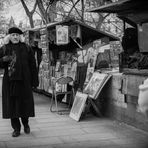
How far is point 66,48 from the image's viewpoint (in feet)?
41.2

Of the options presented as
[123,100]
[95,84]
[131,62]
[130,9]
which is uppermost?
[130,9]

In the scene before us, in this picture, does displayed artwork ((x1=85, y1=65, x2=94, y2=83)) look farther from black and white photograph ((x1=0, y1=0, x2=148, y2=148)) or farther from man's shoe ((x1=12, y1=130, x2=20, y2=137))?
man's shoe ((x1=12, y1=130, x2=20, y2=137))

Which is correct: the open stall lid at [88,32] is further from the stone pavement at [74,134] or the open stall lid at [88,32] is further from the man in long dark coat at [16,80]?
the man in long dark coat at [16,80]

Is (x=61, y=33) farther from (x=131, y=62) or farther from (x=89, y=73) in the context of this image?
(x=131, y=62)

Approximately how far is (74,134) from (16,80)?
1.49 m

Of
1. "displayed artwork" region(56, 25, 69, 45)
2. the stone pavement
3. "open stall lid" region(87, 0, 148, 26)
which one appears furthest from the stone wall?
"displayed artwork" region(56, 25, 69, 45)

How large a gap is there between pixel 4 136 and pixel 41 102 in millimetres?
5149

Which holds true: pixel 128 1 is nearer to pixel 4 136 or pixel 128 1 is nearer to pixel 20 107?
pixel 20 107

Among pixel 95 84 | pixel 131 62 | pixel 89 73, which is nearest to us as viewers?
pixel 131 62

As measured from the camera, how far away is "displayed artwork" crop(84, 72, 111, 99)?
8.52 meters

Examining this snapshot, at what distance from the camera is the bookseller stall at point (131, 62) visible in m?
6.82

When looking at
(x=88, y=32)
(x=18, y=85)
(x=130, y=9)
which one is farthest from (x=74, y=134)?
(x=88, y=32)

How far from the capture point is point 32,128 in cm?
788

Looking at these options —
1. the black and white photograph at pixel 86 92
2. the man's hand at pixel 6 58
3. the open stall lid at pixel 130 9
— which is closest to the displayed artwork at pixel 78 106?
the black and white photograph at pixel 86 92
